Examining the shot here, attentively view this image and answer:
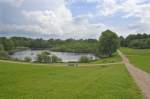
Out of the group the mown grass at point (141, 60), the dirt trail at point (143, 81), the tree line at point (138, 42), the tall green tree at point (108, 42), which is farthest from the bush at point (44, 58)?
the tree line at point (138, 42)

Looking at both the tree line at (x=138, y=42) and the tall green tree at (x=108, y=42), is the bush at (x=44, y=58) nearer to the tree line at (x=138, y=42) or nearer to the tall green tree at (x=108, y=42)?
the tall green tree at (x=108, y=42)

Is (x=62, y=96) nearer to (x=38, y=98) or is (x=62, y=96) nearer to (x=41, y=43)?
(x=38, y=98)

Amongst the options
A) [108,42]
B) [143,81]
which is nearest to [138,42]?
[108,42]

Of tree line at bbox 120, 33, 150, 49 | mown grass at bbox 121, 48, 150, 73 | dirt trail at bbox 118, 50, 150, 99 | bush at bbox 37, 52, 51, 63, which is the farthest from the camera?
tree line at bbox 120, 33, 150, 49

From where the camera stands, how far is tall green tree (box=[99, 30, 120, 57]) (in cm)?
7588

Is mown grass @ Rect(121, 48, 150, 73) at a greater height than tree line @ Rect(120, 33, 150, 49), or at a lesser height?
lesser

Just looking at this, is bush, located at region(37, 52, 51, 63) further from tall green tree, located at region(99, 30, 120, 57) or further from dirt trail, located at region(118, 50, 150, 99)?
dirt trail, located at region(118, 50, 150, 99)

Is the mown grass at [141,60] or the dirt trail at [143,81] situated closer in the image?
the dirt trail at [143,81]

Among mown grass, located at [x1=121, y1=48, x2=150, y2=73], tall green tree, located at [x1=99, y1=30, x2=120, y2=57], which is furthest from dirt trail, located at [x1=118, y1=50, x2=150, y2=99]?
tall green tree, located at [x1=99, y1=30, x2=120, y2=57]

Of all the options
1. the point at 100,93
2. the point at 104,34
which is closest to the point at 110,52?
the point at 104,34

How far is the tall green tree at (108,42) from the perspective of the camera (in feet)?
249

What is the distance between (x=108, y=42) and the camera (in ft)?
249

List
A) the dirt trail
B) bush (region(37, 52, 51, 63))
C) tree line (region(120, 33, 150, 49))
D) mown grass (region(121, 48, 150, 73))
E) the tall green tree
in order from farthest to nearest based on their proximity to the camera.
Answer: tree line (region(120, 33, 150, 49)) → the tall green tree → bush (region(37, 52, 51, 63)) → mown grass (region(121, 48, 150, 73)) → the dirt trail

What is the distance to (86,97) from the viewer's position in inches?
489
